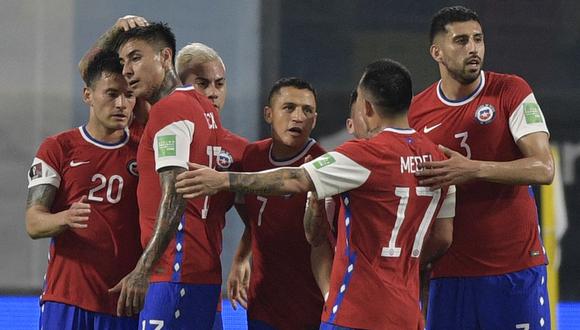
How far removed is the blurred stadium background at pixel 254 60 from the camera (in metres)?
10.5

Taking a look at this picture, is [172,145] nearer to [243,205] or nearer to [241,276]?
[243,205]

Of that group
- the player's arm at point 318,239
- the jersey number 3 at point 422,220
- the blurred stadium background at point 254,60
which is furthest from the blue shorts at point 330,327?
the blurred stadium background at point 254,60

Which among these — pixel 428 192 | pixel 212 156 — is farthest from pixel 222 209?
pixel 428 192

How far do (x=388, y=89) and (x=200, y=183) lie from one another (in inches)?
31.3

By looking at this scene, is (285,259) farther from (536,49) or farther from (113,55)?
(536,49)

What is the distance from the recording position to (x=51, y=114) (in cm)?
1054

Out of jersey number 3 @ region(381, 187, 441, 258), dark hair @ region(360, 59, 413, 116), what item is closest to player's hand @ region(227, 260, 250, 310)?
jersey number 3 @ region(381, 187, 441, 258)

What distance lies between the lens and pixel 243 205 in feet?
15.6

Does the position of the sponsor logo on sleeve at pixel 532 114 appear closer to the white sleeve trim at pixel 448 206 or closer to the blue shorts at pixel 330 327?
the white sleeve trim at pixel 448 206

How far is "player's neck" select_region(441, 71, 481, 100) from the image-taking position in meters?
4.70

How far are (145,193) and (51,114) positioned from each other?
6599 mm

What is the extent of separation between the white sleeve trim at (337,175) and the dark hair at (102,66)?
1397 millimetres

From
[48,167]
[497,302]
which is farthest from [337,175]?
[48,167]

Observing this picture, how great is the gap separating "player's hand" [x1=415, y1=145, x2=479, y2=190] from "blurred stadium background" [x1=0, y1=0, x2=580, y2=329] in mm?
6303
